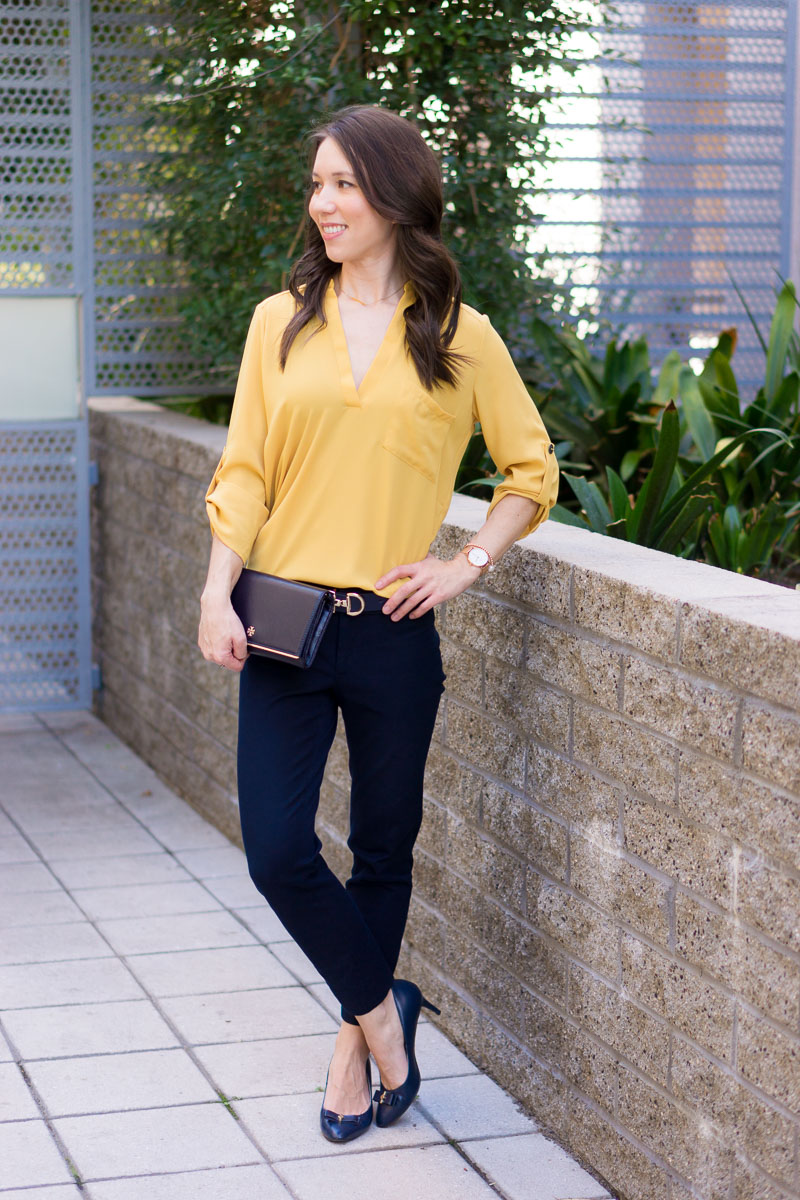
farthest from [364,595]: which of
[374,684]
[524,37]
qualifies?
[524,37]

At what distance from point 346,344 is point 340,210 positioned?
25cm

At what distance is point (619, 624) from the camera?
299 centimetres

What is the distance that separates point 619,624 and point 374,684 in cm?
48

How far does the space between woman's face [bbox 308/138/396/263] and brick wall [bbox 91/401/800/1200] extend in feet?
2.48

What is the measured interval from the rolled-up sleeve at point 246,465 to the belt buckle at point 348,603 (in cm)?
22

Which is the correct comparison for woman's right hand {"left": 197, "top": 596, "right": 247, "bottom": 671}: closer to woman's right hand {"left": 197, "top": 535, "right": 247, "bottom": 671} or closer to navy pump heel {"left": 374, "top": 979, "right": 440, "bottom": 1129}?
woman's right hand {"left": 197, "top": 535, "right": 247, "bottom": 671}

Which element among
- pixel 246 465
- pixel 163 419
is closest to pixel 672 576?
pixel 246 465

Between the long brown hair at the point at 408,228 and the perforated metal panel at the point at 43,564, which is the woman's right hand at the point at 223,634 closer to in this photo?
the long brown hair at the point at 408,228

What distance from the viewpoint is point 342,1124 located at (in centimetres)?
329

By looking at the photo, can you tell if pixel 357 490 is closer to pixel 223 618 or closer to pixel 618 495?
pixel 223 618

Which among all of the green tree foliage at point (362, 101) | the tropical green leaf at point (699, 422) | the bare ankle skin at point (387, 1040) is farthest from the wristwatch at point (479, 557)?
the green tree foliage at point (362, 101)

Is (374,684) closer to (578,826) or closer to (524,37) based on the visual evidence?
(578,826)

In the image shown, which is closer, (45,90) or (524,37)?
(524,37)

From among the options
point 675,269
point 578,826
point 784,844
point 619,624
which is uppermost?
point 675,269
